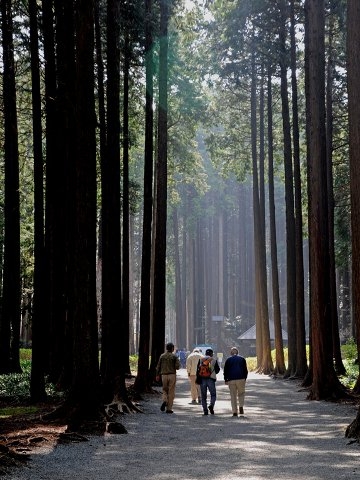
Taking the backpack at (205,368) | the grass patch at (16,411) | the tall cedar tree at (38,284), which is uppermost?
the tall cedar tree at (38,284)

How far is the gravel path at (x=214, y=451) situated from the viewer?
890 cm

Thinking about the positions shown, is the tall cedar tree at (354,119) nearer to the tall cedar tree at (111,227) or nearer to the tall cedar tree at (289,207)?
the tall cedar tree at (111,227)

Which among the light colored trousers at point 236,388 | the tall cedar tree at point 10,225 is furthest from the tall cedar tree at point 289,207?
the light colored trousers at point 236,388

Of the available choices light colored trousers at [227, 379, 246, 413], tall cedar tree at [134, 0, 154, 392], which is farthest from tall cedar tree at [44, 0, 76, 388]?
light colored trousers at [227, 379, 246, 413]

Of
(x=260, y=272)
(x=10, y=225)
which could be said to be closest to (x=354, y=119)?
(x=10, y=225)

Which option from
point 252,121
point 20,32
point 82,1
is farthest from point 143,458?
point 252,121

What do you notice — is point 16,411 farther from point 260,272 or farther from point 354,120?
point 260,272

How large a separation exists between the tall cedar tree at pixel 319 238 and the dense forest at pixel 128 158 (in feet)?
0.12

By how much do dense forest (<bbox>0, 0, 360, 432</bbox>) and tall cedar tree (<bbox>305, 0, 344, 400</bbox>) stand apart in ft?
0.12

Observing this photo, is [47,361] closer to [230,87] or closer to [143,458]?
[143,458]

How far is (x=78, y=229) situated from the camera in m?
14.2

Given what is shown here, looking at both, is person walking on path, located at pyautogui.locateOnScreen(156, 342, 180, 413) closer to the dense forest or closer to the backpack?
the backpack

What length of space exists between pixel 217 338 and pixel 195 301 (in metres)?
4.70

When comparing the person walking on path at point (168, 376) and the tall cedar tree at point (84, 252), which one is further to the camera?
the person walking on path at point (168, 376)
